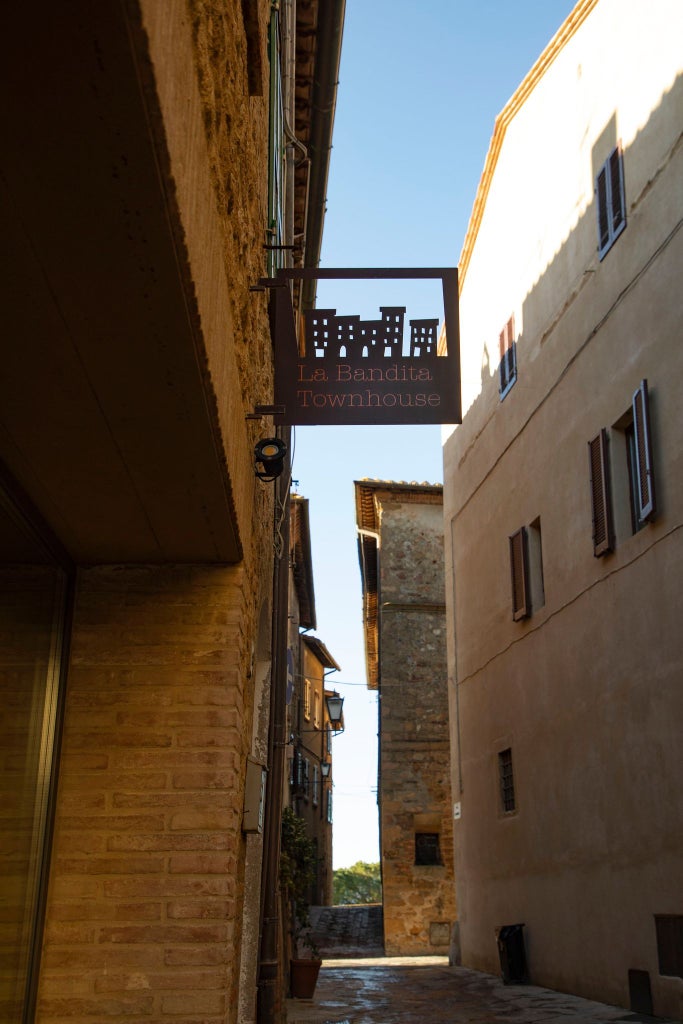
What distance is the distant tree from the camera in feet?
250

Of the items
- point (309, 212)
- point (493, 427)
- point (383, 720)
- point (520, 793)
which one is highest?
point (309, 212)

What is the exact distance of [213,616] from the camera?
4496mm

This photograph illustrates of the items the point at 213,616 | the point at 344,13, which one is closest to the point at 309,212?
the point at 344,13

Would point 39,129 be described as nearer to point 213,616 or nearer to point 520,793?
point 213,616

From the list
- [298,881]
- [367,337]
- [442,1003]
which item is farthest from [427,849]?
[367,337]

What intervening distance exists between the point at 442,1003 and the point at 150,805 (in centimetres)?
679

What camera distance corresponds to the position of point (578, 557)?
1051 cm

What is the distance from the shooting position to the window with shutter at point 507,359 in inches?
526

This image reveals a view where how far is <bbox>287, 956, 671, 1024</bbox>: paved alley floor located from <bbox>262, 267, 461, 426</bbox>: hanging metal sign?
16.9 ft

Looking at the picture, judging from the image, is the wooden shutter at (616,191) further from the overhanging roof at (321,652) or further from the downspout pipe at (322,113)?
the overhanging roof at (321,652)

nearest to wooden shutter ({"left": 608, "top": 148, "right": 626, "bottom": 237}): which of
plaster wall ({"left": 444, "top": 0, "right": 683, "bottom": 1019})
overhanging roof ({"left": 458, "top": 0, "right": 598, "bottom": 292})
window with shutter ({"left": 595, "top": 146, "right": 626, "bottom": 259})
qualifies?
window with shutter ({"left": 595, "top": 146, "right": 626, "bottom": 259})

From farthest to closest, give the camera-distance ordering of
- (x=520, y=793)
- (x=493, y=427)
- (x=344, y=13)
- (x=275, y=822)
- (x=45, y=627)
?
(x=493, y=427) < (x=520, y=793) < (x=344, y=13) < (x=275, y=822) < (x=45, y=627)

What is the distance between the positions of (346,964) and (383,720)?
5580 millimetres

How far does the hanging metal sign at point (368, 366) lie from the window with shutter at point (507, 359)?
7781 mm
